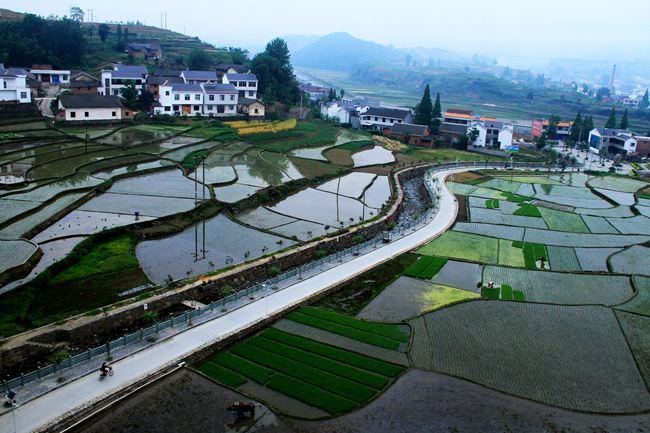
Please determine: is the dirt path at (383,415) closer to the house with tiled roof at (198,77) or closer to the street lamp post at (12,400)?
the street lamp post at (12,400)

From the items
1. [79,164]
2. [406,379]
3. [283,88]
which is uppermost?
[283,88]

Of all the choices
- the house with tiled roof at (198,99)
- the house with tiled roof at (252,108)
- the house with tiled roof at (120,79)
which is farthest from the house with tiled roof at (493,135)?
the house with tiled roof at (120,79)

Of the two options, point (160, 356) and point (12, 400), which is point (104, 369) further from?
point (12, 400)

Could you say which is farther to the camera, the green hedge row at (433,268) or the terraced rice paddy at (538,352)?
the green hedge row at (433,268)

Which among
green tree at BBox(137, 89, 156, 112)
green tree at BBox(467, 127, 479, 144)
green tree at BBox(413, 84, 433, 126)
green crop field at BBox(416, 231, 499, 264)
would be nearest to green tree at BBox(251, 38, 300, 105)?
green tree at BBox(137, 89, 156, 112)

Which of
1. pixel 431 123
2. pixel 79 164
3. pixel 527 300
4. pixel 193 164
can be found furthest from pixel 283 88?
pixel 527 300

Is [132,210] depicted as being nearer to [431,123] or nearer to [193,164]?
[193,164]

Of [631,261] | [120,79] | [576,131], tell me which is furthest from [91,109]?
[576,131]
